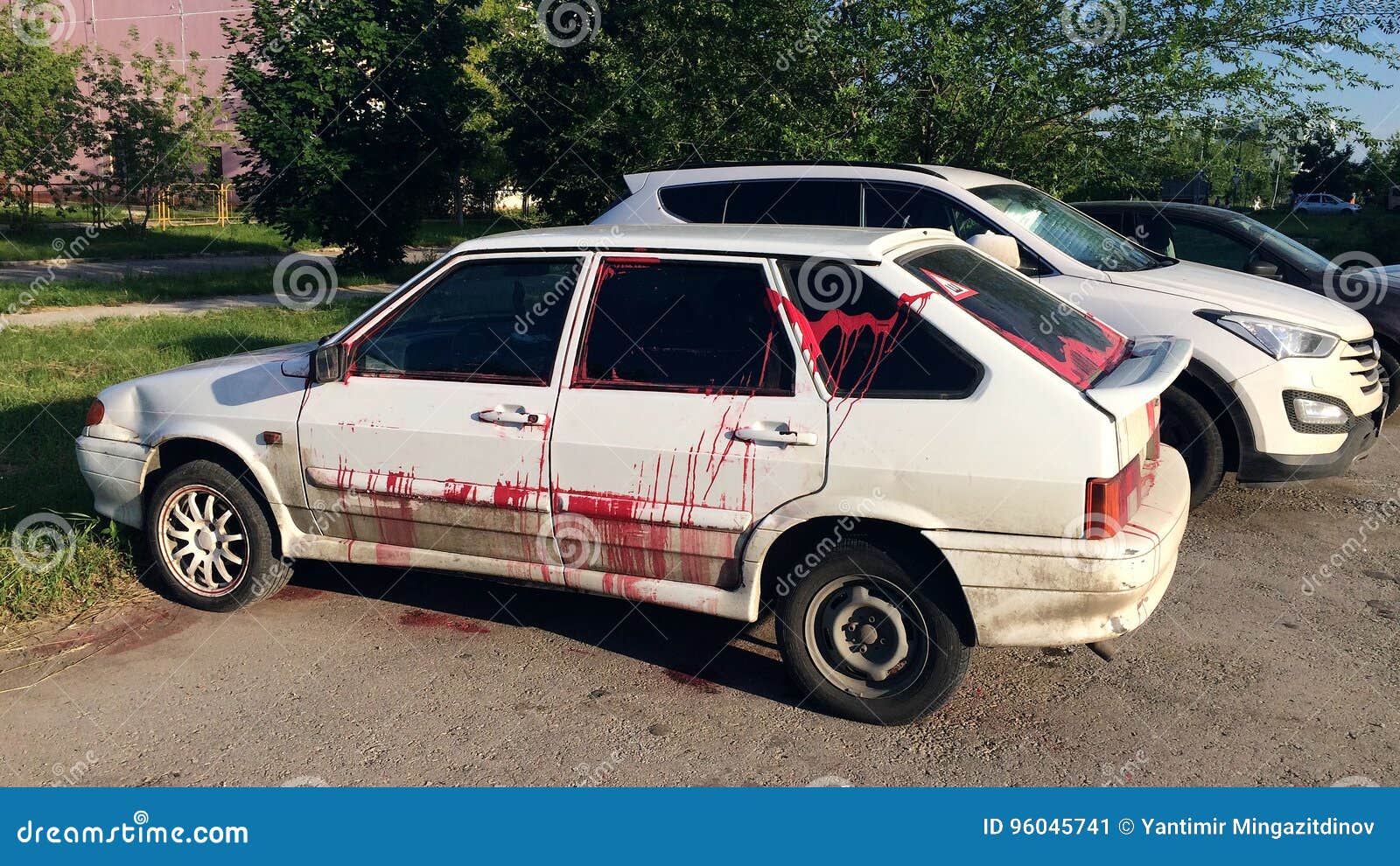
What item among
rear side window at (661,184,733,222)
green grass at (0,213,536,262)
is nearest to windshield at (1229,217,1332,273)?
rear side window at (661,184,733,222)

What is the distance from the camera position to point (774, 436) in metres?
4.02

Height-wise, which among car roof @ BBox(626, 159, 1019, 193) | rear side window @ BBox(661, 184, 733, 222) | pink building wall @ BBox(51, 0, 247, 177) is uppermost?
pink building wall @ BBox(51, 0, 247, 177)

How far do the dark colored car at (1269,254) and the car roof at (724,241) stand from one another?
185 inches

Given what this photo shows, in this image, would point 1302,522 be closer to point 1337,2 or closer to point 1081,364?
point 1081,364

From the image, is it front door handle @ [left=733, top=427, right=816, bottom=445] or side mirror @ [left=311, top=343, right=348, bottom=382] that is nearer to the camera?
front door handle @ [left=733, top=427, right=816, bottom=445]

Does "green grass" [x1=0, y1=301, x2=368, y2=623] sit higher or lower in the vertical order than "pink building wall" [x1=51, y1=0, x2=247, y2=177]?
lower

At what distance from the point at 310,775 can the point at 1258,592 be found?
4.33 meters

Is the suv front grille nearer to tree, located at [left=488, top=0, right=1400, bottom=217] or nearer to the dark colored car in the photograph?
the dark colored car

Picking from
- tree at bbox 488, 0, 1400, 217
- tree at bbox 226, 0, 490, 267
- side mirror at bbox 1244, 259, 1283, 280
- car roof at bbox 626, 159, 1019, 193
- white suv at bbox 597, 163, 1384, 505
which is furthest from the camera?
tree at bbox 226, 0, 490, 267

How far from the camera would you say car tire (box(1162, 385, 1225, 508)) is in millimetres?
6309

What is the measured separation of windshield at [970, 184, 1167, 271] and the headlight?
2.63 ft

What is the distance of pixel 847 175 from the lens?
721cm

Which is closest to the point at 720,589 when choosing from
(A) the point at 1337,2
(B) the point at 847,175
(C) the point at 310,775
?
(C) the point at 310,775

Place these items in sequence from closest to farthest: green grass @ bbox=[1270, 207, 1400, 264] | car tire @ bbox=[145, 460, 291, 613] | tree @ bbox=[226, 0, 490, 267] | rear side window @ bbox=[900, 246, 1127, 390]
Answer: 1. rear side window @ bbox=[900, 246, 1127, 390]
2. car tire @ bbox=[145, 460, 291, 613]
3. tree @ bbox=[226, 0, 490, 267]
4. green grass @ bbox=[1270, 207, 1400, 264]
